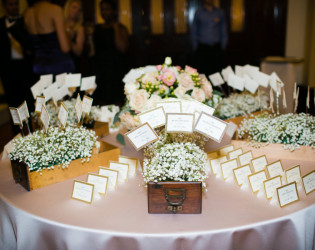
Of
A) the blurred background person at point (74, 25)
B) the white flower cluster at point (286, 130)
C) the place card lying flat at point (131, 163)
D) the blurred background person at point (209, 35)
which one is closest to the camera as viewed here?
the place card lying flat at point (131, 163)

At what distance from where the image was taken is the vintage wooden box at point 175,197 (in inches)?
52.8

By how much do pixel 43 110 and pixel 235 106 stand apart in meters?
1.53

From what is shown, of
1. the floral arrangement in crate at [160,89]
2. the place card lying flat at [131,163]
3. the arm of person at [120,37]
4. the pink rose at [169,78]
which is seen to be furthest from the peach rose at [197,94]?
the arm of person at [120,37]

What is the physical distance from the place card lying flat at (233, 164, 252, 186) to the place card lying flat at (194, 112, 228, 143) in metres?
0.23

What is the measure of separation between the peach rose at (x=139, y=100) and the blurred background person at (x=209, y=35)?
434 centimetres

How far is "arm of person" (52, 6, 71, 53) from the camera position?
11.3 feet

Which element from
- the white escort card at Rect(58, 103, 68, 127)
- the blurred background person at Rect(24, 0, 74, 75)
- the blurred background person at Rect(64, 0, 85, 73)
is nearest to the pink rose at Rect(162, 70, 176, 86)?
the white escort card at Rect(58, 103, 68, 127)

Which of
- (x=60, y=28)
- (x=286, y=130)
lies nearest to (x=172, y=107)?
(x=286, y=130)

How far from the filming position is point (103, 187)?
1530 millimetres

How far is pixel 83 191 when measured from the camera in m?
1.49

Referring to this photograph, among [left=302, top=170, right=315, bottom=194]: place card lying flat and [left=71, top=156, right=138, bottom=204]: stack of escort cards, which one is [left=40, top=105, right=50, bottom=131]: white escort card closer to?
[left=71, top=156, right=138, bottom=204]: stack of escort cards

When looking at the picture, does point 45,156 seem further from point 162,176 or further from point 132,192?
point 162,176

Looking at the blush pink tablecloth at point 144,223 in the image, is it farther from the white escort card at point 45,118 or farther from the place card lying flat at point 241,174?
the white escort card at point 45,118

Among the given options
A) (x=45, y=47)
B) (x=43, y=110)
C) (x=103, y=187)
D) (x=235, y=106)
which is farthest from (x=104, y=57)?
(x=103, y=187)
